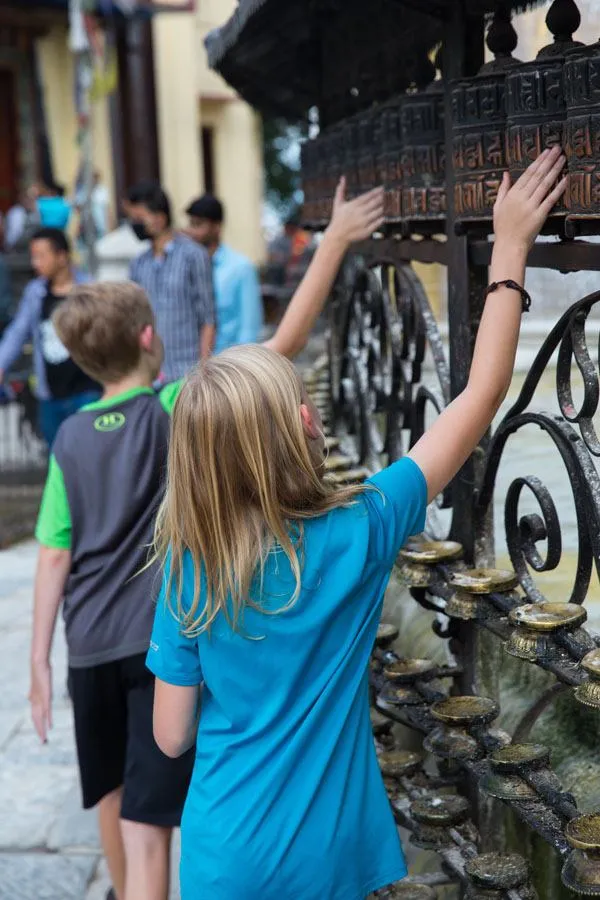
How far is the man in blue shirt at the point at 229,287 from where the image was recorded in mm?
6359

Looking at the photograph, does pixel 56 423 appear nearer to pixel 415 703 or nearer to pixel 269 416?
pixel 415 703

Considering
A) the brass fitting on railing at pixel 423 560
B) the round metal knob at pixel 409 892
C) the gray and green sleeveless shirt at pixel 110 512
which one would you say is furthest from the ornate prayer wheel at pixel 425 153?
the round metal knob at pixel 409 892

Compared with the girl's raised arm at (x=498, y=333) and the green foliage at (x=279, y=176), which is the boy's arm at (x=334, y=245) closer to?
the girl's raised arm at (x=498, y=333)

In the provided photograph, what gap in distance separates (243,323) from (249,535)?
15.5 feet

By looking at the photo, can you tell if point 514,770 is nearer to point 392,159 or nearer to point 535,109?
point 535,109

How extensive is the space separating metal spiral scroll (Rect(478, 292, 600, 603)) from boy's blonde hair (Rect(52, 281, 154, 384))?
92cm

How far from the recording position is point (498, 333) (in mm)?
1966

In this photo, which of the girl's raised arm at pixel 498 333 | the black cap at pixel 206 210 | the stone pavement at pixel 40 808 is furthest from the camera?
the black cap at pixel 206 210

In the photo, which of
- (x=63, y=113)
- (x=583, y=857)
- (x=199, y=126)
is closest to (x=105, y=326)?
(x=583, y=857)

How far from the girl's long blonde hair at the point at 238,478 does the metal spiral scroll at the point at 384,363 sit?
0.84m

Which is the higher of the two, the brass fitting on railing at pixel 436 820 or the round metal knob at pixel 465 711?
the round metal knob at pixel 465 711

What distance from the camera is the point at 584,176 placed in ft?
5.79

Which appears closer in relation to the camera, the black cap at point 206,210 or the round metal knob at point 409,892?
the round metal knob at point 409,892

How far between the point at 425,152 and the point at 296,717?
46.9 inches
